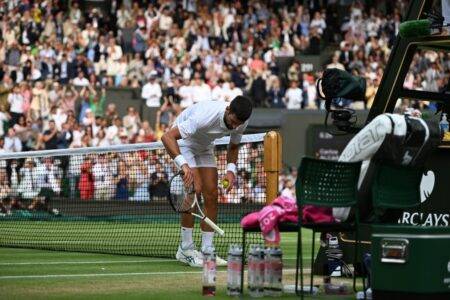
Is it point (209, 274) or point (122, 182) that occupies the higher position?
point (122, 182)

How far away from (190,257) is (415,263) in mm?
4731

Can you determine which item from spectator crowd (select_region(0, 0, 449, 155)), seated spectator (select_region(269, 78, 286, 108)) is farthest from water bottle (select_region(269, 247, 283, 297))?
seated spectator (select_region(269, 78, 286, 108))

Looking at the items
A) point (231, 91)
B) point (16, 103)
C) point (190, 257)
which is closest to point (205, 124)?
point (190, 257)

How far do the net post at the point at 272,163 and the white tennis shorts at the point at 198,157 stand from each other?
2.08ft

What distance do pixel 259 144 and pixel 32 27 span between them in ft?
57.3

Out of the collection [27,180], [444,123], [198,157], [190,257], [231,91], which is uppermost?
[231,91]

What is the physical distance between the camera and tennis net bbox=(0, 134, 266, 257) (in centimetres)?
1634

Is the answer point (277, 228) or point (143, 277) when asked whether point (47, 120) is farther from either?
point (277, 228)

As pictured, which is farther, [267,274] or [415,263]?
[267,274]

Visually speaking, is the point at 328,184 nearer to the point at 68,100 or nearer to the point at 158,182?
the point at 158,182

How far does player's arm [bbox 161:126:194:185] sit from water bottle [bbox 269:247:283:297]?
2.63 m

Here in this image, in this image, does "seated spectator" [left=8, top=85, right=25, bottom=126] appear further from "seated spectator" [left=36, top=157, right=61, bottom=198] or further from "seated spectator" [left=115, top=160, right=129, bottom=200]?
"seated spectator" [left=115, top=160, right=129, bottom=200]

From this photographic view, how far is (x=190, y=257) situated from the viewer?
13.1 meters

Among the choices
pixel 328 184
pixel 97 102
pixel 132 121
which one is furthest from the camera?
pixel 97 102
